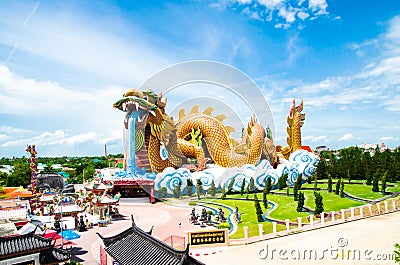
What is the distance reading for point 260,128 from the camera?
32438 mm

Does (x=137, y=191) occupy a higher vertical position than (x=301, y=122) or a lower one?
lower

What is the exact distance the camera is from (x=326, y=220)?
56.3 ft

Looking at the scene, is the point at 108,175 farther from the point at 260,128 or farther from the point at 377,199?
the point at 377,199

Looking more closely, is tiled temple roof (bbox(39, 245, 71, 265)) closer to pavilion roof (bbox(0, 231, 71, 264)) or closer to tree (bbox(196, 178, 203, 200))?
pavilion roof (bbox(0, 231, 71, 264))

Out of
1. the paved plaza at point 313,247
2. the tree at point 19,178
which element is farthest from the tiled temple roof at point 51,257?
the tree at point 19,178

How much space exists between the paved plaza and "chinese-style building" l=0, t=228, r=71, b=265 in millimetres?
3894

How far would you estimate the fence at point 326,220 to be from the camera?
585 inches

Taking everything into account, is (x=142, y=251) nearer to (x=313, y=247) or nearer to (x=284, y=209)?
(x=313, y=247)

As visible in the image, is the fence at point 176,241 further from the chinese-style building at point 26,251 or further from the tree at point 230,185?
the tree at point 230,185

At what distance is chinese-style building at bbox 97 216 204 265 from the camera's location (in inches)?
258

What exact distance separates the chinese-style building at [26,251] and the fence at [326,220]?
309 inches

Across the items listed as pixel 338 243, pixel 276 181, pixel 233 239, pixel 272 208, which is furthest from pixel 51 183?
pixel 338 243

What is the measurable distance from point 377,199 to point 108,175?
24.6 metres

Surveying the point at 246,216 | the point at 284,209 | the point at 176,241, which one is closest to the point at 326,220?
the point at 284,209
